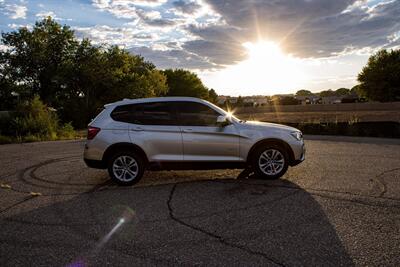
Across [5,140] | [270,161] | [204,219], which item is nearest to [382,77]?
[5,140]

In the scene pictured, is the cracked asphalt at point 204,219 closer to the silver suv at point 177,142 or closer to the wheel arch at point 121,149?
the silver suv at point 177,142

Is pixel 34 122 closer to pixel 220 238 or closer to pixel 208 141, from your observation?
pixel 208 141

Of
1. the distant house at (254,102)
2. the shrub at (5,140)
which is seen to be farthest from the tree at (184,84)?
the shrub at (5,140)

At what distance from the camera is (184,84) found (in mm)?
78500

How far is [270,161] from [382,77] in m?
63.4

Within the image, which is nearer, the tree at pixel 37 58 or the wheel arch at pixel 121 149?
the wheel arch at pixel 121 149

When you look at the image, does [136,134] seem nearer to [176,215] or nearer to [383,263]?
[176,215]

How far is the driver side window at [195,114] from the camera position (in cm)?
822

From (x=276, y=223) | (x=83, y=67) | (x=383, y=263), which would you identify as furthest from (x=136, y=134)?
(x=83, y=67)

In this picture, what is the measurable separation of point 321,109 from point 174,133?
53.8 m

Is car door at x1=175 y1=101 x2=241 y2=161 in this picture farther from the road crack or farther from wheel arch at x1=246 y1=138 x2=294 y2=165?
the road crack

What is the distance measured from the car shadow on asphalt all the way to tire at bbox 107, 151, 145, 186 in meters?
0.63

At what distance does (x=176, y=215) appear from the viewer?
598 centimetres

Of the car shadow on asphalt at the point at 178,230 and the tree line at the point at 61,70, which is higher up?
the tree line at the point at 61,70
